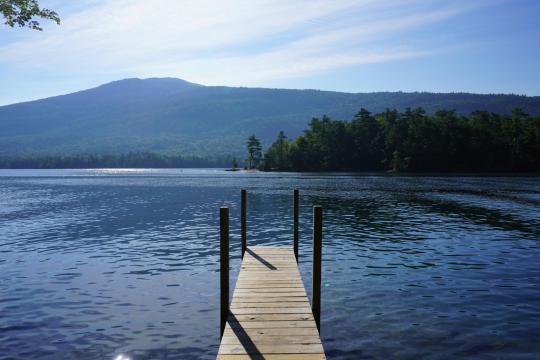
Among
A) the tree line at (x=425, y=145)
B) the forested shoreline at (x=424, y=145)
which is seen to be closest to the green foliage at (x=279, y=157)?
the forested shoreline at (x=424, y=145)

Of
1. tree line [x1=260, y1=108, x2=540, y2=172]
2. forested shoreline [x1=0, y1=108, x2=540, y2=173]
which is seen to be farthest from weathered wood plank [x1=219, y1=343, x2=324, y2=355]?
tree line [x1=260, y1=108, x2=540, y2=172]

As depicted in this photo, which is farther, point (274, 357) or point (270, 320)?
point (270, 320)

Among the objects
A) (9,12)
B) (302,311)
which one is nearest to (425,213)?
(302,311)

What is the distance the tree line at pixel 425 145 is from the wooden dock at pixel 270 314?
135600mm

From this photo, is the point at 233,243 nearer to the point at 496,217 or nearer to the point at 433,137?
the point at 496,217

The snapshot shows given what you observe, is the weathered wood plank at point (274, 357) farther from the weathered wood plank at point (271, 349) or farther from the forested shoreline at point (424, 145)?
the forested shoreline at point (424, 145)

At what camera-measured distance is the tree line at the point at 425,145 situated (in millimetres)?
139000

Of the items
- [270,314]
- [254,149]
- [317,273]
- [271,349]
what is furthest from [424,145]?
[271,349]

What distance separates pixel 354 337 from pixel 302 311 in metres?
1.62

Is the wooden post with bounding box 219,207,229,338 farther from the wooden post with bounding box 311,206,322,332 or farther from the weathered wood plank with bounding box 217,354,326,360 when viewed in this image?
the weathered wood plank with bounding box 217,354,326,360

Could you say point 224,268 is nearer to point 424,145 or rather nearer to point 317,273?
point 317,273

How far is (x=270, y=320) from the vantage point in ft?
35.1

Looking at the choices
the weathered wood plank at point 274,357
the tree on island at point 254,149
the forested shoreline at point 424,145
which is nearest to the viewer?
the weathered wood plank at point 274,357

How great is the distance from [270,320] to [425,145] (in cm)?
14197
